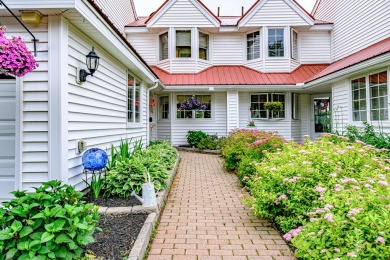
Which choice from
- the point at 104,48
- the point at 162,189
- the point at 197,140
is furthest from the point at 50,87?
the point at 197,140

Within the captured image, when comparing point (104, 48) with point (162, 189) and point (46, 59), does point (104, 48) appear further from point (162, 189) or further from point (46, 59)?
point (162, 189)

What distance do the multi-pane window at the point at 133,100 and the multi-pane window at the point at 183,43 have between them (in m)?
5.12

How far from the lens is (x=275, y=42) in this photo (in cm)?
1252

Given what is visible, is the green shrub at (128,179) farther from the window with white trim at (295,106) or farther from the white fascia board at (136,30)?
the white fascia board at (136,30)

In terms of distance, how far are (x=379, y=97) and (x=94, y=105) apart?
26.1 feet

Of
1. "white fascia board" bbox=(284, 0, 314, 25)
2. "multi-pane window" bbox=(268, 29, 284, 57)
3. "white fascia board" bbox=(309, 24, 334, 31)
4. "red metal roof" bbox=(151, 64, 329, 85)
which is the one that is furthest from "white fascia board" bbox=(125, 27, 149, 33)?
"white fascia board" bbox=(309, 24, 334, 31)

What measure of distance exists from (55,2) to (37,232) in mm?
2739

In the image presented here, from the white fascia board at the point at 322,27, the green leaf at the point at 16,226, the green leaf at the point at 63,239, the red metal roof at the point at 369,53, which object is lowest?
the green leaf at the point at 63,239

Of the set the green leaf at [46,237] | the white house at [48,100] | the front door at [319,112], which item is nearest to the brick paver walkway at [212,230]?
the green leaf at [46,237]

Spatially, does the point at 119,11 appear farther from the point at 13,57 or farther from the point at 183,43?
the point at 13,57

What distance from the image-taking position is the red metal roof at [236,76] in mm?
11552

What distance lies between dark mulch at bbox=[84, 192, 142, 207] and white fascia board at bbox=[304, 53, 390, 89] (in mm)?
6828

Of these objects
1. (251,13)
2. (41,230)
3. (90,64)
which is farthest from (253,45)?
(41,230)

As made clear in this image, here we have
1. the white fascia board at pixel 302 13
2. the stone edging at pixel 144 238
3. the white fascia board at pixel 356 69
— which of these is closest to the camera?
the stone edging at pixel 144 238
